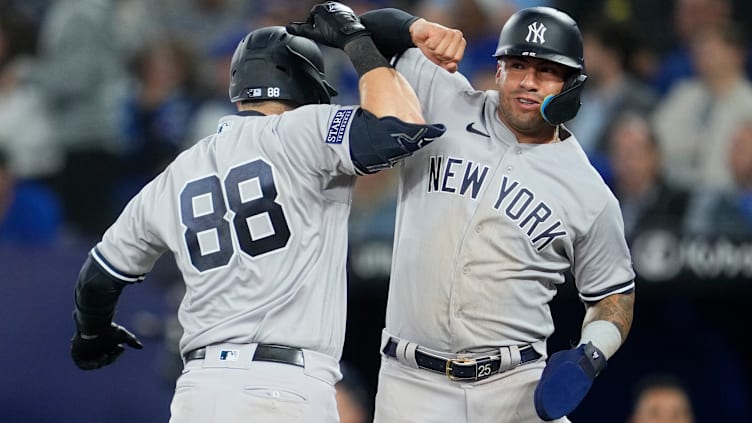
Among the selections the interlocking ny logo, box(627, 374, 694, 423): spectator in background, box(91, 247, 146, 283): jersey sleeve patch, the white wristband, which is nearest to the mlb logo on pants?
box(91, 247, 146, 283): jersey sleeve patch

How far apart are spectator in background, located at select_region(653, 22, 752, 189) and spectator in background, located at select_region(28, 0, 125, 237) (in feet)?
10.9

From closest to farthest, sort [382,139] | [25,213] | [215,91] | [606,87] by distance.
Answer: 1. [382,139]
2. [606,87]
3. [25,213]
4. [215,91]

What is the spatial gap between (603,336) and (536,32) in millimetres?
945

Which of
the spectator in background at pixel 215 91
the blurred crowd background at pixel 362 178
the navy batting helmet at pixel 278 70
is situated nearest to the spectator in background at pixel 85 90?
the blurred crowd background at pixel 362 178

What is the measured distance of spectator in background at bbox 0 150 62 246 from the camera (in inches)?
275

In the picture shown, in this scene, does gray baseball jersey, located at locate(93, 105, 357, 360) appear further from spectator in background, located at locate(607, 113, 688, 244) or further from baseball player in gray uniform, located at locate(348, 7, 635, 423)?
spectator in background, located at locate(607, 113, 688, 244)

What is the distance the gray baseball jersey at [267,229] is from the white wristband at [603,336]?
2.55 ft

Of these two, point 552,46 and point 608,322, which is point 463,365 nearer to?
point 608,322

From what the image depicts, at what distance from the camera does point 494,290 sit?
3.75 m

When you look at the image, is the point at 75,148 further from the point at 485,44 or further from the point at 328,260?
the point at 328,260

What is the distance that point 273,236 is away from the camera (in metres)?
3.39

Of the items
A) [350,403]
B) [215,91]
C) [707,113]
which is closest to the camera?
[350,403]

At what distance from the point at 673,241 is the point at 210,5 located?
13.1 ft

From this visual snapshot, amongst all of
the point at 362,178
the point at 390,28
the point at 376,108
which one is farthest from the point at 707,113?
the point at 376,108
